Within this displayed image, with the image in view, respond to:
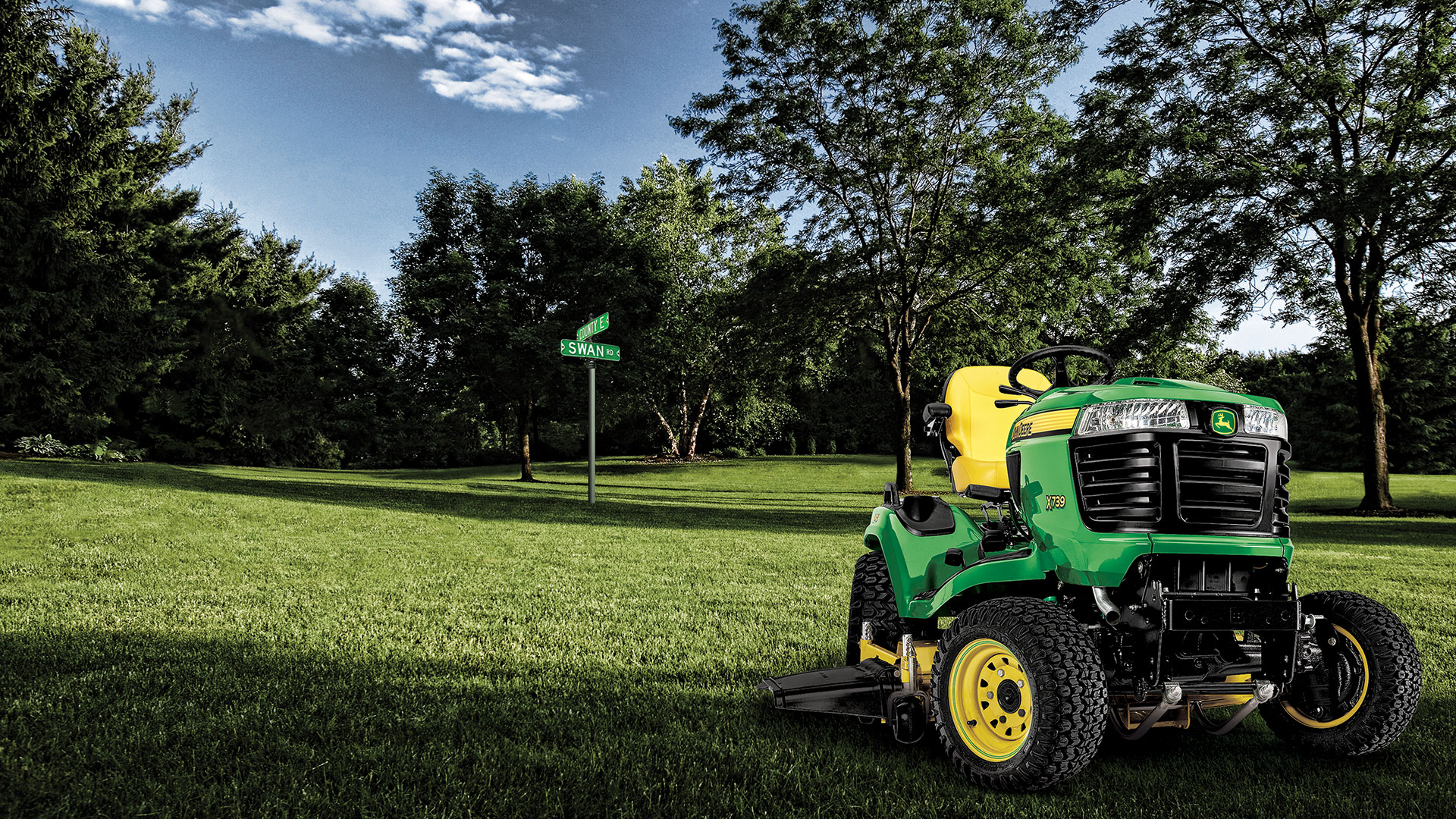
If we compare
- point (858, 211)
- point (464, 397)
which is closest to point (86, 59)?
point (464, 397)

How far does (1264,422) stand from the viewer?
261 centimetres

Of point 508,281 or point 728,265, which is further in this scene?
point 728,265

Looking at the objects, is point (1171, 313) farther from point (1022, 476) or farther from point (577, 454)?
point (577, 454)

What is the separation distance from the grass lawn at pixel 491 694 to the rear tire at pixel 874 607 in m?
0.49

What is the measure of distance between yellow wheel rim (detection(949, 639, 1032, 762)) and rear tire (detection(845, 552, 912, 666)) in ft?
2.45

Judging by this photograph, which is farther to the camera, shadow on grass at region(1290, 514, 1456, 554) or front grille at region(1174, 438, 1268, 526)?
shadow on grass at region(1290, 514, 1456, 554)

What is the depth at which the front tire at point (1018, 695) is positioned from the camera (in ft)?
7.98

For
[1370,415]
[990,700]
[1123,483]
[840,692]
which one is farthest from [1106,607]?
[1370,415]

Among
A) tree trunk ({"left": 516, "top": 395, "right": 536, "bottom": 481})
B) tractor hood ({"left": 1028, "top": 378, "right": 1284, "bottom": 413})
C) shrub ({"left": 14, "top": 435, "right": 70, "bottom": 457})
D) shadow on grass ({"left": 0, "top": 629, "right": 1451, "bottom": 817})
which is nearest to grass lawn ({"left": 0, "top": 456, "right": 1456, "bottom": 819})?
shadow on grass ({"left": 0, "top": 629, "right": 1451, "bottom": 817})

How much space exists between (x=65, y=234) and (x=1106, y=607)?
29.5m

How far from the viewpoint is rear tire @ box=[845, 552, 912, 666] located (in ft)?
12.2

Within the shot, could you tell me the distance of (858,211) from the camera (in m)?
19.9

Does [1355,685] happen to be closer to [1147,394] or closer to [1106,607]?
[1106,607]

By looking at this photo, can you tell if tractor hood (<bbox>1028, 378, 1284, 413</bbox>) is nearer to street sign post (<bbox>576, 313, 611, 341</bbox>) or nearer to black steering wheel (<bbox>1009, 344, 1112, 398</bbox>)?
black steering wheel (<bbox>1009, 344, 1112, 398</bbox>)
